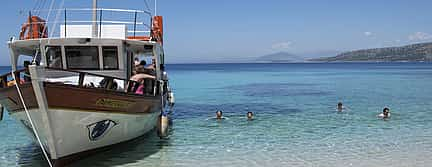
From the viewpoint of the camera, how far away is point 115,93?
9.77 m

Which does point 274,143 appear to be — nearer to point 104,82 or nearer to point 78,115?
point 104,82

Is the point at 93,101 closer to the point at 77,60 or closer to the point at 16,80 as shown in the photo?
the point at 16,80

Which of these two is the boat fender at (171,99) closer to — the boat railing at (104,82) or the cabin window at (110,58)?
the boat railing at (104,82)

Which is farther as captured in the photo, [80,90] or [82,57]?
[82,57]

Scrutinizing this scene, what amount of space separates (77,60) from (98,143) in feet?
8.77

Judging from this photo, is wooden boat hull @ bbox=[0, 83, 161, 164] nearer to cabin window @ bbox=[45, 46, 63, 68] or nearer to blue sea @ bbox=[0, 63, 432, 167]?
blue sea @ bbox=[0, 63, 432, 167]

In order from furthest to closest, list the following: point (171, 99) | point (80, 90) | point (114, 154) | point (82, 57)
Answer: point (171, 99)
point (82, 57)
point (114, 154)
point (80, 90)

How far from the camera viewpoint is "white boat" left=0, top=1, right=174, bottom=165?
8.84 meters

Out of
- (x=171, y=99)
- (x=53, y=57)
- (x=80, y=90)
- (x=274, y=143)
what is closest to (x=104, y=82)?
(x=80, y=90)

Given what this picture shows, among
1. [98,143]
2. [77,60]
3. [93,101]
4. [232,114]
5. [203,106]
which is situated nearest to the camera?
[93,101]

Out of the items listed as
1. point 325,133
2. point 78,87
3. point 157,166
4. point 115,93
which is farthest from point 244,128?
point 78,87

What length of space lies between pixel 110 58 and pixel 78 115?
285 centimetres

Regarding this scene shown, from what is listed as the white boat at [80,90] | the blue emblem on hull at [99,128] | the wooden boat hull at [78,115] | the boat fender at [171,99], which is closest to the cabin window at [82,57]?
the white boat at [80,90]

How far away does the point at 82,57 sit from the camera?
11.6 meters
